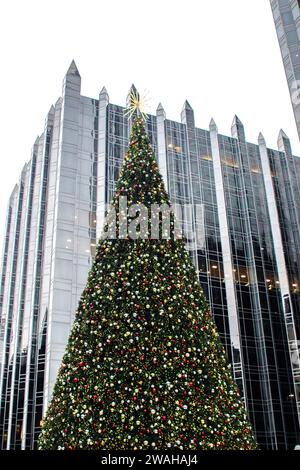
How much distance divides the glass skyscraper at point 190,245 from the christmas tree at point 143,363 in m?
20.4

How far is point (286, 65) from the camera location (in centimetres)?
2417

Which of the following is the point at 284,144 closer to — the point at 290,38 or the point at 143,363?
the point at 290,38

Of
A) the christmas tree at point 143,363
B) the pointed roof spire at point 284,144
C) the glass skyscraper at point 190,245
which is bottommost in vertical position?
the christmas tree at point 143,363

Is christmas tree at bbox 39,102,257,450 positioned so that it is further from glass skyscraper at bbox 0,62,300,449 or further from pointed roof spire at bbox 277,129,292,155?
pointed roof spire at bbox 277,129,292,155

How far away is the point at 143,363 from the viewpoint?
356 inches

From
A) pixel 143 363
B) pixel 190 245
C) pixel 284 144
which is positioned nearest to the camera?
pixel 143 363

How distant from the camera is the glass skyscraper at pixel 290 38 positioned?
22.7m

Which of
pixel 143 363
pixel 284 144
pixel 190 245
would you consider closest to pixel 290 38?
pixel 190 245

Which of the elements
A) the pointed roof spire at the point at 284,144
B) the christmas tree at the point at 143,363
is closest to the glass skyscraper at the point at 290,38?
the christmas tree at the point at 143,363

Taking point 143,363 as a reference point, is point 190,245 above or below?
above

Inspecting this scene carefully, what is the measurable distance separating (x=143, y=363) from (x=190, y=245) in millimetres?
28054

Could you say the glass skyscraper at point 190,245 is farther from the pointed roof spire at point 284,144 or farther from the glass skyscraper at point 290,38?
the glass skyscraper at point 290,38

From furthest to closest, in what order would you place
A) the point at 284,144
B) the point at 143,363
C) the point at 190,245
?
the point at 284,144
the point at 190,245
the point at 143,363

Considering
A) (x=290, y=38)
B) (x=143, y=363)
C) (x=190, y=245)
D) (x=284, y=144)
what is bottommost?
(x=143, y=363)
